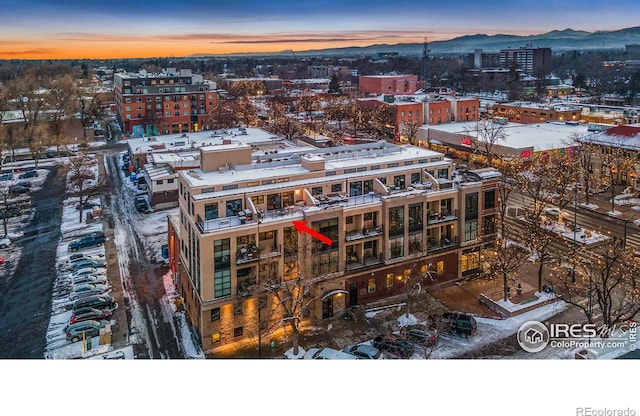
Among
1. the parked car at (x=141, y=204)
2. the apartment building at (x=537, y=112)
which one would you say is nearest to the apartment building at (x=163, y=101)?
the parked car at (x=141, y=204)

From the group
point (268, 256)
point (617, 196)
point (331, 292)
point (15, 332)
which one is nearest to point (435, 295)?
point (331, 292)

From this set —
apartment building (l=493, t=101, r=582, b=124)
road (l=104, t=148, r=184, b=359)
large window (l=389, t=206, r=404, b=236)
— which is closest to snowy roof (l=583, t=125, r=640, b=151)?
apartment building (l=493, t=101, r=582, b=124)

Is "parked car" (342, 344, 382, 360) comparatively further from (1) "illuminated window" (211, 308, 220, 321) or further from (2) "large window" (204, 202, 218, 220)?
(2) "large window" (204, 202, 218, 220)

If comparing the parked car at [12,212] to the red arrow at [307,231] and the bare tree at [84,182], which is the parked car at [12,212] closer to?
the bare tree at [84,182]

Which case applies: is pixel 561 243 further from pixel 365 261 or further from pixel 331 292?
pixel 331 292

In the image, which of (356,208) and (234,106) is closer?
(356,208)
